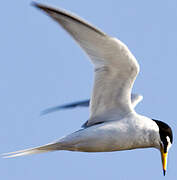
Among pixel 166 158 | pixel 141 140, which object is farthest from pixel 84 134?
pixel 166 158

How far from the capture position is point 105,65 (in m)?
6.77

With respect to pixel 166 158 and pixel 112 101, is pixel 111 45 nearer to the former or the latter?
pixel 112 101

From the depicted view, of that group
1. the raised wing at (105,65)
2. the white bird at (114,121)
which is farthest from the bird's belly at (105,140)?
the raised wing at (105,65)

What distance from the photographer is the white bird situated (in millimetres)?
6707

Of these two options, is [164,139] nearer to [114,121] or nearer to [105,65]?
[114,121]

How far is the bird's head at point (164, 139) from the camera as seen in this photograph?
7.45 m

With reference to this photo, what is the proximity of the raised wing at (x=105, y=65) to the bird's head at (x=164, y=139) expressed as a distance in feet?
1.90

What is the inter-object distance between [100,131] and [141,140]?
61cm

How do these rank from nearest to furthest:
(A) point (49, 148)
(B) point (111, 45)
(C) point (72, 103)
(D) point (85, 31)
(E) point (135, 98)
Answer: (D) point (85, 31), (B) point (111, 45), (A) point (49, 148), (E) point (135, 98), (C) point (72, 103)

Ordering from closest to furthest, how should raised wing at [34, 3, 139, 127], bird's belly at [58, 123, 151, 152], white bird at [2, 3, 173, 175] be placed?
raised wing at [34, 3, 139, 127]
white bird at [2, 3, 173, 175]
bird's belly at [58, 123, 151, 152]

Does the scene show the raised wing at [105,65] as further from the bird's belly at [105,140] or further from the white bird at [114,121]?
the bird's belly at [105,140]

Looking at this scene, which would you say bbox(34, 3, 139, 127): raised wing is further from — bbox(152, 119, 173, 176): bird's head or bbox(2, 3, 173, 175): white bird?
bbox(152, 119, 173, 176): bird's head

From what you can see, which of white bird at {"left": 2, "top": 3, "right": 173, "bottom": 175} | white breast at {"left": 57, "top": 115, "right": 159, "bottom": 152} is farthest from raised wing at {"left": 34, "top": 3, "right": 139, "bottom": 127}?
white breast at {"left": 57, "top": 115, "right": 159, "bottom": 152}

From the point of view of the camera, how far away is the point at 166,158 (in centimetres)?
763
